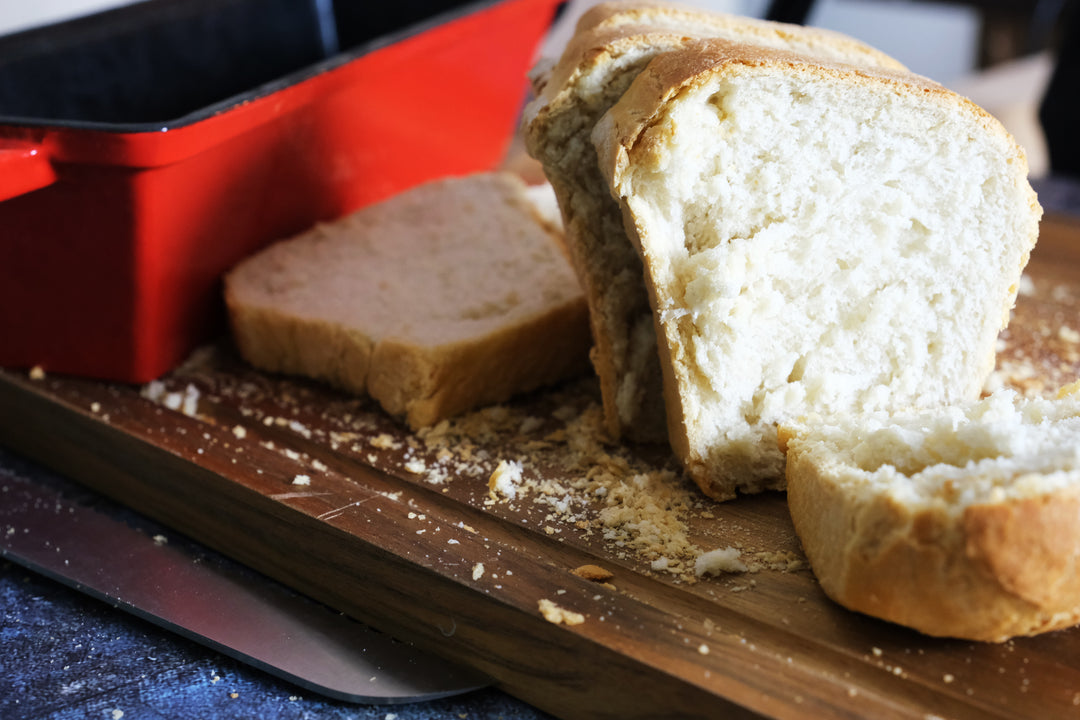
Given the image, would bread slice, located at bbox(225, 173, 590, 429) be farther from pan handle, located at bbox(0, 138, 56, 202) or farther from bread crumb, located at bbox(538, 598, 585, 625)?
bread crumb, located at bbox(538, 598, 585, 625)

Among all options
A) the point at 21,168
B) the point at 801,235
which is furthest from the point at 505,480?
the point at 21,168

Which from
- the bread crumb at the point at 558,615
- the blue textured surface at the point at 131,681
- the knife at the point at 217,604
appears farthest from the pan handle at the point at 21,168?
the bread crumb at the point at 558,615

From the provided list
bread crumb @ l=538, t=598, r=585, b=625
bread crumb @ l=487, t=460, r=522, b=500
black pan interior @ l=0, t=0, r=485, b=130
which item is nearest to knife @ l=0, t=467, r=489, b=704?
bread crumb @ l=538, t=598, r=585, b=625

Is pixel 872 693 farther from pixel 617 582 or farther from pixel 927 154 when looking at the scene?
pixel 927 154

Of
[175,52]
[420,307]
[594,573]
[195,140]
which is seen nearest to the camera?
[594,573]

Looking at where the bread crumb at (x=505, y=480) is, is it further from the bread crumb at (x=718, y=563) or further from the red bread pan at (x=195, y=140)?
the red bread pan at (x=195, y=140)

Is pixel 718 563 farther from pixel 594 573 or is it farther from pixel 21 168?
pixel 21 168

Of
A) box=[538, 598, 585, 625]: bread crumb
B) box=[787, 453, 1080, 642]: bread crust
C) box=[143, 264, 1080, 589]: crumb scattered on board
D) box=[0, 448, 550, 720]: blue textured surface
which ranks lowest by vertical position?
box=[0, 448, 550, 720]: blue textured surface
